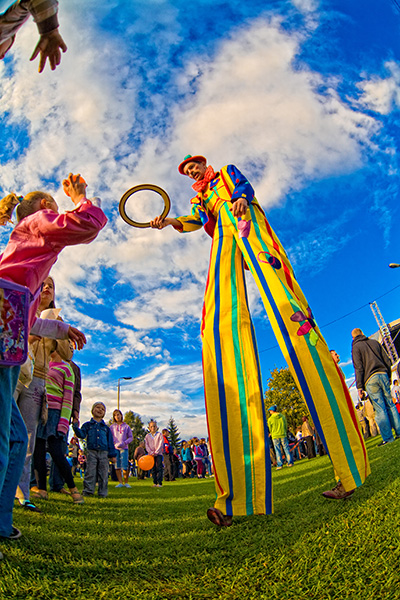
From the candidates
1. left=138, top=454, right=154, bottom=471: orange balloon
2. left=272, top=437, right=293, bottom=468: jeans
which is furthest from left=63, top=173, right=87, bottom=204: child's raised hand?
left=138, top=454, right=154, bottom=471: orange balloon

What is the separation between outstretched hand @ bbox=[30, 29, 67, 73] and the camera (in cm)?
215

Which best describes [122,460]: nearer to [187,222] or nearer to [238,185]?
[187,222]

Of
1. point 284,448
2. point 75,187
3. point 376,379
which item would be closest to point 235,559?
point 75,187

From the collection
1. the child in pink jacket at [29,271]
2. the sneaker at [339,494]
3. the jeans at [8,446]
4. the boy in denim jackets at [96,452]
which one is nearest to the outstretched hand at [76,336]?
the child in pink jacket at [29,271]

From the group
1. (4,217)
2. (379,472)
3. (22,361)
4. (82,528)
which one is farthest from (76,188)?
(379,472)

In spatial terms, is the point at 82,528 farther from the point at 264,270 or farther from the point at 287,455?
the point at 287,455

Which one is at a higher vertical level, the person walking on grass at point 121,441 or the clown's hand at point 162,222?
the clown's hand at point 162,222

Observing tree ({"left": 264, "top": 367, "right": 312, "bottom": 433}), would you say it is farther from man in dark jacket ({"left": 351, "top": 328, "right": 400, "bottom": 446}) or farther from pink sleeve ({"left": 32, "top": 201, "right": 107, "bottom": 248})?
pink sleeve ({"left": 32, "top": 201, "right": 107, "bottom": 248})

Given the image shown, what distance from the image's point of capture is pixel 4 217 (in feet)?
8.62

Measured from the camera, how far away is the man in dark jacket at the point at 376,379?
6570 millimetres

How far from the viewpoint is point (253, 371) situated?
2.56m

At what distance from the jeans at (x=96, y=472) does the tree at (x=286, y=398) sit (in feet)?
85.9

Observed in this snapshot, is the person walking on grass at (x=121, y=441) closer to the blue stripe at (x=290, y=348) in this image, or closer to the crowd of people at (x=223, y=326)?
the crowd of people at (x=223, y=326)

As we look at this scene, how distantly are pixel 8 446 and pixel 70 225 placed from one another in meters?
1.15
